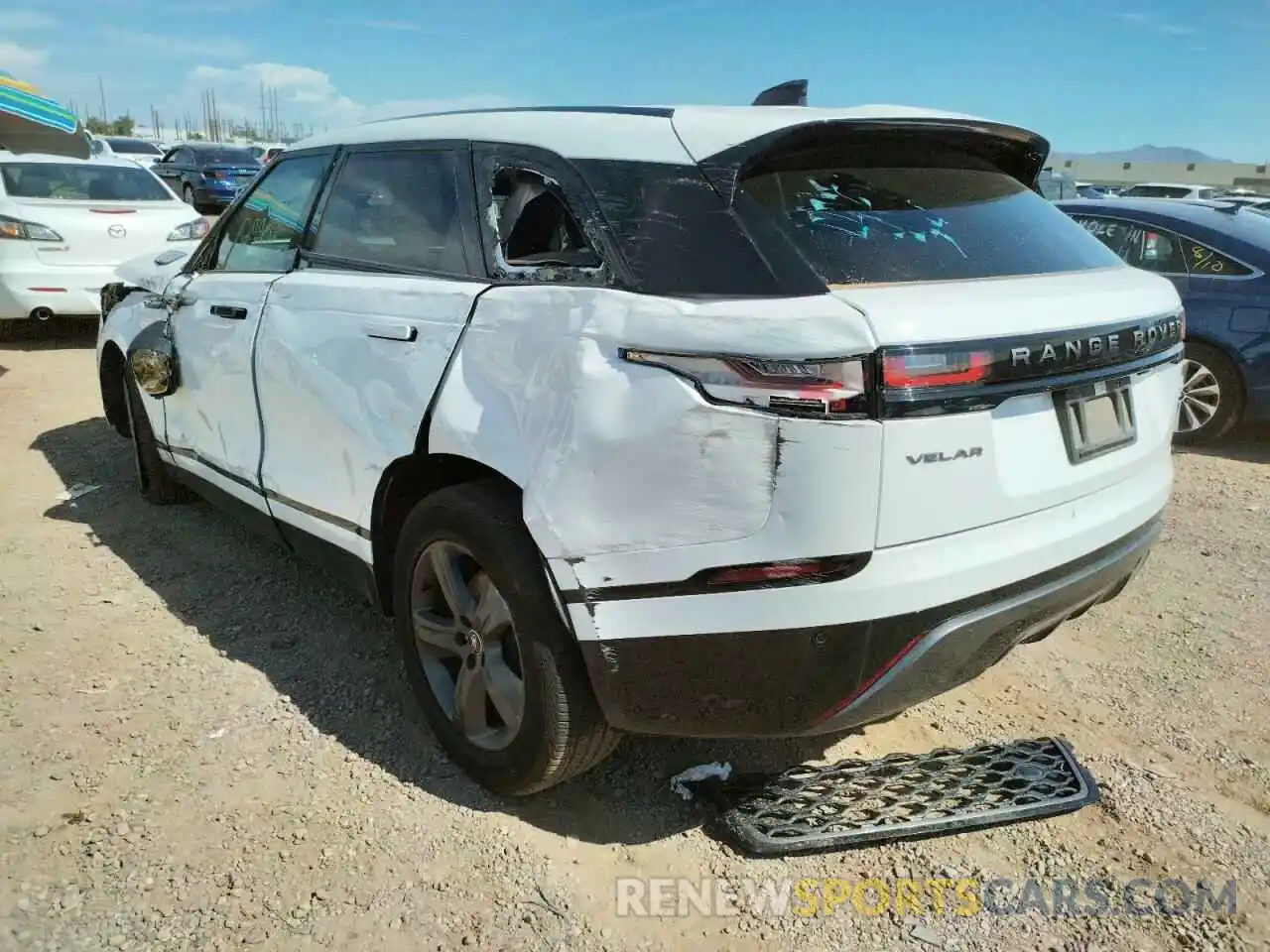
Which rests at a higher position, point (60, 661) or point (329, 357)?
point (329, 357)

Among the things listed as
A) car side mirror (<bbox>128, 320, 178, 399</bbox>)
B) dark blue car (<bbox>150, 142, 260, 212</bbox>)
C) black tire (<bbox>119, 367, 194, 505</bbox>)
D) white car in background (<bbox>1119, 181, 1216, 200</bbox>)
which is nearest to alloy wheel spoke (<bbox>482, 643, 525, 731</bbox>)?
car side mirror (<bbox>128, 320, 178, 399</bbox>)

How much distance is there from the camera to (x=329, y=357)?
295 cm

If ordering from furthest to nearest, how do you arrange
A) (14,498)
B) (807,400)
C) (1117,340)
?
(14,498) → (1117,340) → (807,400)

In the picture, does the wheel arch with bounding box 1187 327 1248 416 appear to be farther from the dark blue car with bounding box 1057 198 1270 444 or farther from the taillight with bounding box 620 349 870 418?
the taillight with bounding box 620 349 870 418

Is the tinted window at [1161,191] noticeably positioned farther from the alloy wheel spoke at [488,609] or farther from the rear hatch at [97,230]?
the alloy wheel spoke at [488,609]

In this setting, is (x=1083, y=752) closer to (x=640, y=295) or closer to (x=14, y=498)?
(x=640, y=295)

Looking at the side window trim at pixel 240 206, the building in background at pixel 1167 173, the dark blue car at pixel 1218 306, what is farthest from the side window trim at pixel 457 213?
the building in background at pixel 1167 173

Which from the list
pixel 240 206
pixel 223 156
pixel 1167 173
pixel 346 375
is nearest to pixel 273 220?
pixel 240 206

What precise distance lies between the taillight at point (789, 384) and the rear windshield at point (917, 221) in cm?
27

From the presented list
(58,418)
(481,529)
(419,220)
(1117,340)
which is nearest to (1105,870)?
(1117,340)

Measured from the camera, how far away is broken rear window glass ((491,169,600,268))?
7.62 ft

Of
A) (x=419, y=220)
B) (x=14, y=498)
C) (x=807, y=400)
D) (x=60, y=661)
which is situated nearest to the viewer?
(x=807, y=400)

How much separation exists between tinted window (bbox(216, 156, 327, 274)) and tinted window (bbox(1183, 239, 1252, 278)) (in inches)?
218

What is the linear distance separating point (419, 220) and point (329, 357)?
1.63 ft
